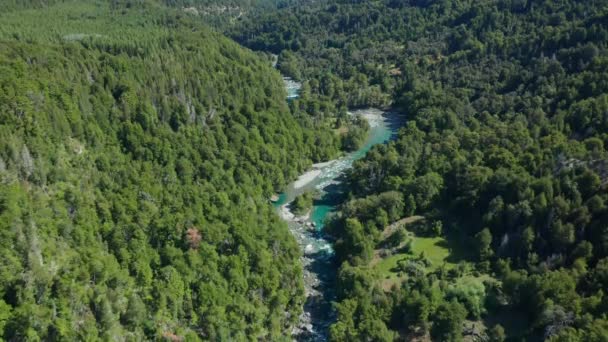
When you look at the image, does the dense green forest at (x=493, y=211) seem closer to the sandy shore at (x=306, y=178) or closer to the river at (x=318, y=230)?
the river at (x=318, y=230)

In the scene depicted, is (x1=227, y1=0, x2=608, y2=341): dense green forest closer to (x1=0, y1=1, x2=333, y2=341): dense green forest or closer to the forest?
the forest

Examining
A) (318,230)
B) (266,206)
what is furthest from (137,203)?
(318,230)

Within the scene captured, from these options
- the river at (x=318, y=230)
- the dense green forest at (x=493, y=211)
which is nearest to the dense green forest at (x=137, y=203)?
the river at (x=318, y=230)

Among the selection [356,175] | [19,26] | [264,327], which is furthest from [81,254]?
[19,26]

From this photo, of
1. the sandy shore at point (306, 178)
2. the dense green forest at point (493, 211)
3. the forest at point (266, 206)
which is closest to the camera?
the forest at point (266, 206)

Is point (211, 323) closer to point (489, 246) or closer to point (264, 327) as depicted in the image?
point (264, 327)

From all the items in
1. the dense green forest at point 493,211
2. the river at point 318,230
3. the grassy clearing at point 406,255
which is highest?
the dense green forest at point 493,211
